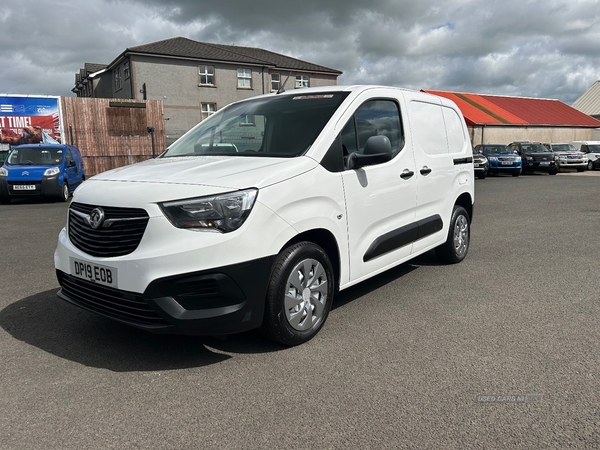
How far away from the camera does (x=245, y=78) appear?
3638cm

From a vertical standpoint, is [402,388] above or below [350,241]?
below

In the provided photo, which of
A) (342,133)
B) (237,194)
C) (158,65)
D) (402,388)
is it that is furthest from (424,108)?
(158,65)

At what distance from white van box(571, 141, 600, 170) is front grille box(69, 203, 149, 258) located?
32.2 m

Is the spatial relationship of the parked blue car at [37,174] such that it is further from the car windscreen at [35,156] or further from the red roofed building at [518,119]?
the red roofed building at [518,119]

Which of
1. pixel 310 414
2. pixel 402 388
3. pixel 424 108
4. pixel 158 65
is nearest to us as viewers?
pixel 310 414

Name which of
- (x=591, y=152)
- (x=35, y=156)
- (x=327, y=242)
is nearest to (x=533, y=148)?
(x=591, y=152)

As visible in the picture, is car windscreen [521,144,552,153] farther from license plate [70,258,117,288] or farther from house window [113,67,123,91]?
house window [113,67,123,91]

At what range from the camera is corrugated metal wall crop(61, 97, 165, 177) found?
25984 millimetres

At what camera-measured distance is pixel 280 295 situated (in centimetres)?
329

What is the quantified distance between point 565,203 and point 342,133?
35.3 feet

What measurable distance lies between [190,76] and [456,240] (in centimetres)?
3202

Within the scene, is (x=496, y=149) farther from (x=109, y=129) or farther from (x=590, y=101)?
(x=590, y=101)

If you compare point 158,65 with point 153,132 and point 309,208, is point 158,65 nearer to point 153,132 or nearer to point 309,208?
point 153,132

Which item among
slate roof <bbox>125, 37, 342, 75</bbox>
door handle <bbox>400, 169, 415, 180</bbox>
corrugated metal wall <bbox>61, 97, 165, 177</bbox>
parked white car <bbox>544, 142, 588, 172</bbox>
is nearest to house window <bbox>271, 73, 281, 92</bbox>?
slate roof <bbox>125, 37, 342, 75</bbox>
